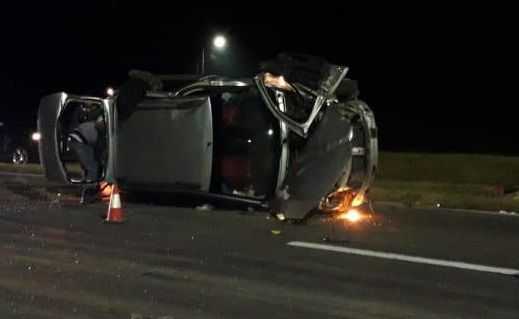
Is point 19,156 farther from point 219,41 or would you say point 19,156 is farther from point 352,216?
point 352,216

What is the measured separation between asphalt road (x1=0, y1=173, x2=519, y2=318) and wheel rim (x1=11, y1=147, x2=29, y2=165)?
1342 cm

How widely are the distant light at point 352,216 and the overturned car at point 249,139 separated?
0.80ft

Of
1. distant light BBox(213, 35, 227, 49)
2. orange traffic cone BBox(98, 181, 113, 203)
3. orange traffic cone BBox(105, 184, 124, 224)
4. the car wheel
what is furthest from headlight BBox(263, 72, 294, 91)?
distant light BBox(213, 35, 227, 49)

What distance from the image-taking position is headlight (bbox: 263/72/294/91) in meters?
10.9

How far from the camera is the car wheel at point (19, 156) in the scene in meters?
25.3

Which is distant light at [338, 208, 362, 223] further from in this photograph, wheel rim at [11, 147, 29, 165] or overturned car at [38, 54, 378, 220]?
wheel rim at [11, 147, 29, 165]

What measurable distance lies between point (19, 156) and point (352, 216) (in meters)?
16.5

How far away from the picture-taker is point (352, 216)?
1187 centimetres

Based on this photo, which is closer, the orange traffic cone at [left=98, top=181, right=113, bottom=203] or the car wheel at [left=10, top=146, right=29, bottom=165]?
the orange traffic cone at [left=98, top=181, right=113, bottom=203]

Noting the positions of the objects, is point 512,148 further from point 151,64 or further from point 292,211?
point 151,64

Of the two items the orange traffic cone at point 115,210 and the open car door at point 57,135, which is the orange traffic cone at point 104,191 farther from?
the orange traffic cone at point 115,210

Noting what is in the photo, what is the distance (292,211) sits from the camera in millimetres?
10875

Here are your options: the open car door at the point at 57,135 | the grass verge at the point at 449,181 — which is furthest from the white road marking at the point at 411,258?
the grass verge at the point at 449,181

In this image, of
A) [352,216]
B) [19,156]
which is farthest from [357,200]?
[19,156]
